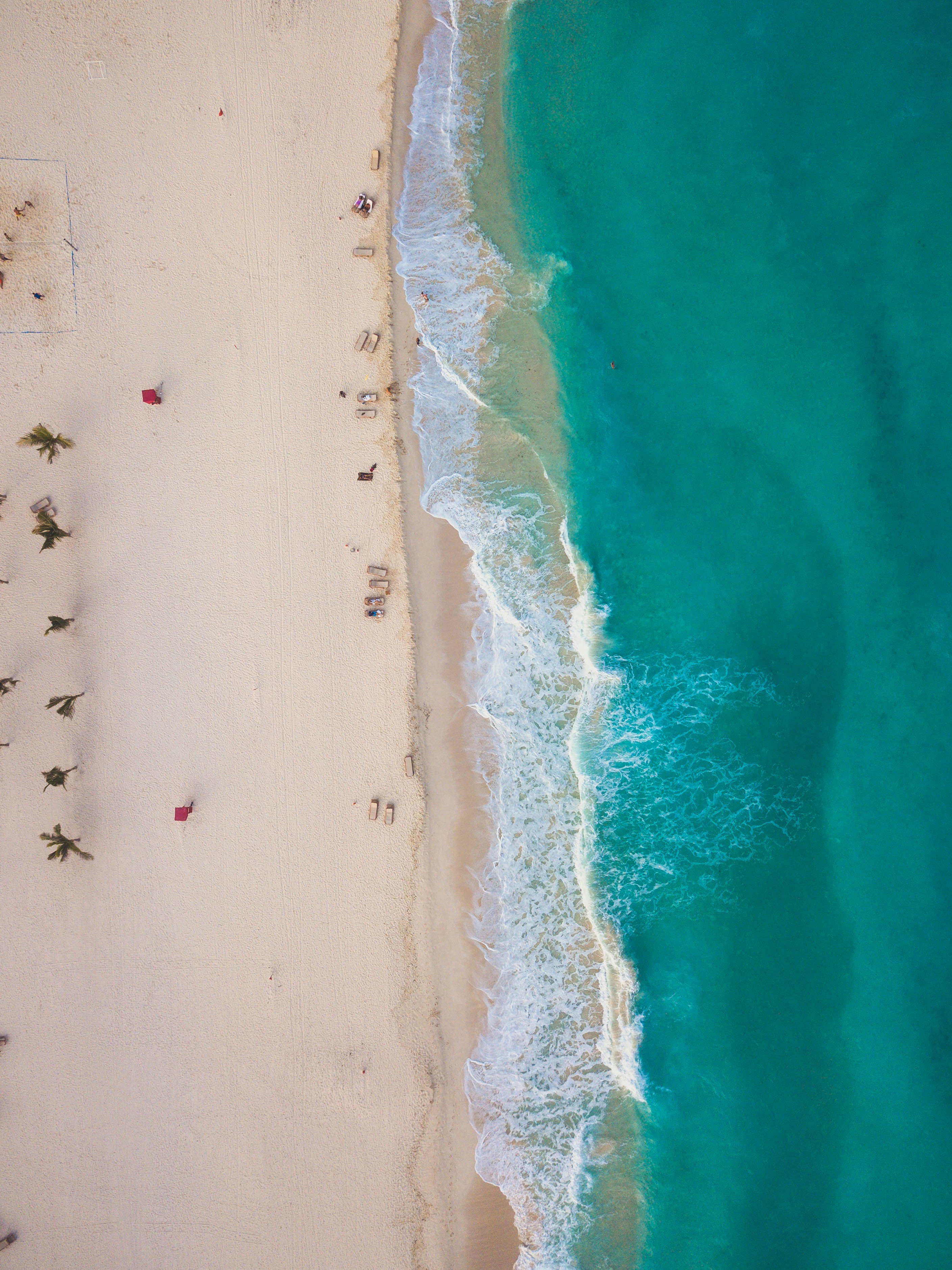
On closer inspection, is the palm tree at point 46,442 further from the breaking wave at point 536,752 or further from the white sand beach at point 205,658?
the breaking wave at point 536,752

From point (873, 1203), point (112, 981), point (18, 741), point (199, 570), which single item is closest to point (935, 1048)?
point (873, 1203)

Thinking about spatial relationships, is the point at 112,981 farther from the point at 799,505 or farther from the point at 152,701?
the point at 799,505

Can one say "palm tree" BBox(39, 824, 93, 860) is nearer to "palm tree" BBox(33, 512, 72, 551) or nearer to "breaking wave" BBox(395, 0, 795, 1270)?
"palm tree" BBox(33, 512, 72, 551)

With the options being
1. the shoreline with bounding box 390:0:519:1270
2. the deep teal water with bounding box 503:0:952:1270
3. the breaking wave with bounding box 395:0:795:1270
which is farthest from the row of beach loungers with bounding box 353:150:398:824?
the deep teal water with bounding box 503:0:952:1270

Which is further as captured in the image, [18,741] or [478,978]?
[18,741]

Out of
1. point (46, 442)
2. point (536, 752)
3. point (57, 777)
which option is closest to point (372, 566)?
point (536, 752)

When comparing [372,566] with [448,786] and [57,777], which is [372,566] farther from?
[57,777]

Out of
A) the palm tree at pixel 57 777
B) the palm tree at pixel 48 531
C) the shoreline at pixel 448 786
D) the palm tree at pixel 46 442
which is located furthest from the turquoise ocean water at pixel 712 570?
the palm tree at pixel 57 777
